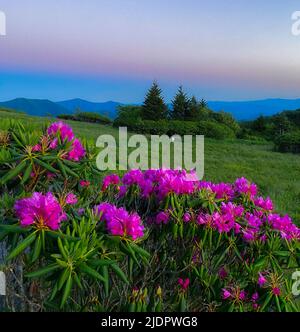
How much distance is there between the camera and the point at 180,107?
97.3ft

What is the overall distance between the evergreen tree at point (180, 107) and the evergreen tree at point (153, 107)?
701 mm

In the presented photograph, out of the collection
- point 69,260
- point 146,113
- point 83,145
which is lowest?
point 69,260

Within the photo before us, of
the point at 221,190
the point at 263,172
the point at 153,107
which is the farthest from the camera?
the point at 153,107

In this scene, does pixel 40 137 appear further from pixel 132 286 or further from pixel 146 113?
pixel 146 113

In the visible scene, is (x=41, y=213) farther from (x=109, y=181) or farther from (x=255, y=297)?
(x=109, y=181)

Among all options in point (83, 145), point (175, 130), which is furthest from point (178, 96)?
point (83, 145)

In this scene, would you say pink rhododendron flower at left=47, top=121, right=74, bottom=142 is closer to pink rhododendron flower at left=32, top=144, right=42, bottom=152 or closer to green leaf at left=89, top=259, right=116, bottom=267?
pink rhododendron flower at left=32, top=144, right=42, bottom=152

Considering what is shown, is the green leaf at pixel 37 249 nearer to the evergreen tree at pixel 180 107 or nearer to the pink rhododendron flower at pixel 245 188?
the pink rhododendron flower at pixel 245 188

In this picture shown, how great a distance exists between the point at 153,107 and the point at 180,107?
175 cm

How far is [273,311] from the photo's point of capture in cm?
251

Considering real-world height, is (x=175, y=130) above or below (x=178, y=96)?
below

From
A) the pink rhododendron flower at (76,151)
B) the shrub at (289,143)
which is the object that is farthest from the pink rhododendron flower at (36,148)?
the shrub at (289,143)

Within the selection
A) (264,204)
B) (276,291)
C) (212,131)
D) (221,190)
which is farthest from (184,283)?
(212,131)
